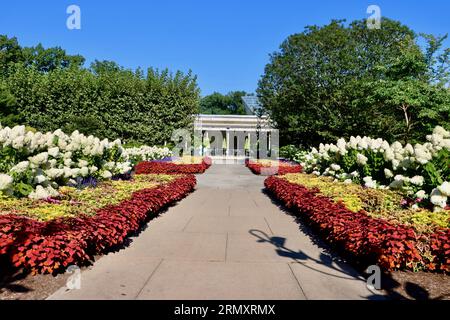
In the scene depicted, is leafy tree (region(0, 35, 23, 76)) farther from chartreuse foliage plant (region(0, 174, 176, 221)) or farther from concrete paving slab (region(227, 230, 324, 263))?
concrete paving slab (region(227, 230, 324, 263))

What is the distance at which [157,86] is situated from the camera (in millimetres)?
29656

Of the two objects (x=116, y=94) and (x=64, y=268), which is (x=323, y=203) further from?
(x=116, y=94)

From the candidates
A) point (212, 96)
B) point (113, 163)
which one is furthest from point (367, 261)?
point (212, 96)

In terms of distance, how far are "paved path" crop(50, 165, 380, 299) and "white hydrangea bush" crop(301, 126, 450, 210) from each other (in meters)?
2.12

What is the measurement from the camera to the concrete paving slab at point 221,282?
3.85 meters

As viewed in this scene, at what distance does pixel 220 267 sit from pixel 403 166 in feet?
14.6

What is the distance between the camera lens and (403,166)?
7.32 meters

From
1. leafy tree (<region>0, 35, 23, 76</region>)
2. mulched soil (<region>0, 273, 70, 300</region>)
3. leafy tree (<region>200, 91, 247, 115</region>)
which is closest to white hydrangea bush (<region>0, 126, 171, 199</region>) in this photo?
mulched soil (<region>0, 273, 70, 300</region>)

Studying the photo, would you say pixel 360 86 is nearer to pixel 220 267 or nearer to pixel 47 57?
pixel 220 267

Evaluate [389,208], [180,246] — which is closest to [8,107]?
[180,246]

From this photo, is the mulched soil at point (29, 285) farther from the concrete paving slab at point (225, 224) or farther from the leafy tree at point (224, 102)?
the leafy tree at point (224, 102)

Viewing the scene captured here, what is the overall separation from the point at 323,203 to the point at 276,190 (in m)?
3.94

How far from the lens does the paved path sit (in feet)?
12.9

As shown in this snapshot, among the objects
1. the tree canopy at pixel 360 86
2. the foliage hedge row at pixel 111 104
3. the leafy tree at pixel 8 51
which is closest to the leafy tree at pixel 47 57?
the leafy tree at pixel 8 51
